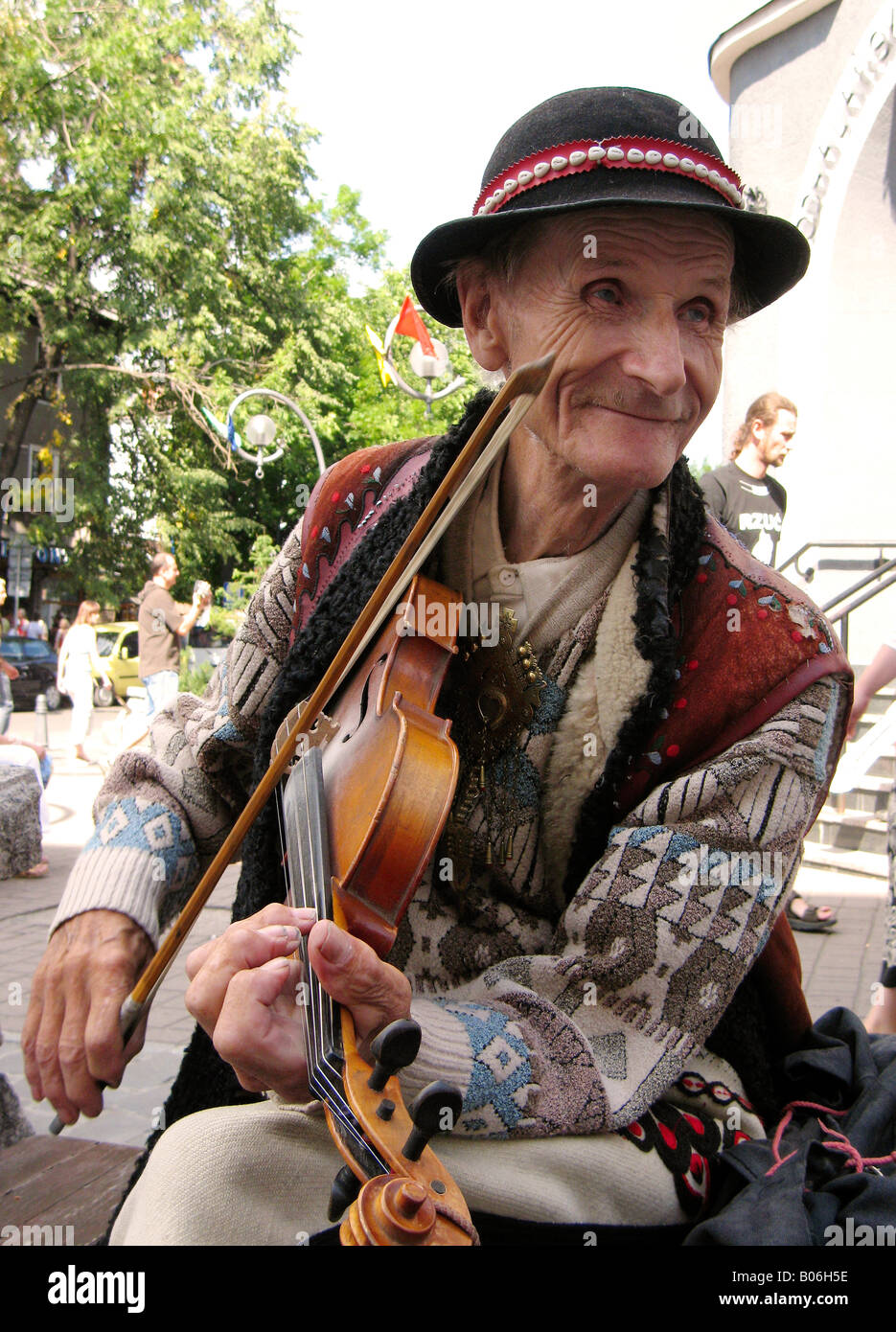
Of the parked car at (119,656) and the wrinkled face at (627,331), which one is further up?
the wrinkled face at (627,331)

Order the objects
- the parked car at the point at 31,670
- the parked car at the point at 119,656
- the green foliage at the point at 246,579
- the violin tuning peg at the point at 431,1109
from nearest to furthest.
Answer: the violin tuning peg at the point at 431,1109 < the green foliage at the point at 246,579 < the parked car at the point at 31,670 < the parked car at the point at 119,656

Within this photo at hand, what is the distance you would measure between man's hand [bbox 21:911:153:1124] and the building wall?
30.4ft

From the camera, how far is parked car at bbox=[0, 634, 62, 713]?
19.9 meters

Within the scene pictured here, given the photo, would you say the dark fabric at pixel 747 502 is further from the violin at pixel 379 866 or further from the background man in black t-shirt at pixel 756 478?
the violin at pixel 379 866

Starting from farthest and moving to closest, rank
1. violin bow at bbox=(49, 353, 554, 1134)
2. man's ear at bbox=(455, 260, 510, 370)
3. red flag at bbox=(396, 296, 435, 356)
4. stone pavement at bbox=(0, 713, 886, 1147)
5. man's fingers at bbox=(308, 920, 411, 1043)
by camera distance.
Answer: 1. red flag at bbox=(396, 296, 435, 356)
2. stone pavement at bbox=(0, 713, 886, 1147)
3. man's ear at bbox=(455, 260, 510, 370)
4. violin bow at bbox=(49, 353, 554, 1134)
5. man's fingers at bbox=(308, 920, 411, 1043)

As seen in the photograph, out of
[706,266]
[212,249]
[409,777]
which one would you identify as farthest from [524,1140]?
[212,249]

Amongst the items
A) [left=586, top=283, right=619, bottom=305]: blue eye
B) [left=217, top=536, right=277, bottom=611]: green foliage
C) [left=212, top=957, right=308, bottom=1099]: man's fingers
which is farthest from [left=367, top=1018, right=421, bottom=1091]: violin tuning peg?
[left=217, top=536, right=277, bottom=611]: green foliage

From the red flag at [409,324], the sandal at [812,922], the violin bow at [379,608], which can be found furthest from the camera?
the red flag at [409,324]

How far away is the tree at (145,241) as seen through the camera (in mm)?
18344

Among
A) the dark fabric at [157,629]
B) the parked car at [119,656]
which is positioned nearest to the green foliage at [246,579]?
the dark fabric at [157,629]

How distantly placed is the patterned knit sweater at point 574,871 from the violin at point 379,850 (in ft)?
0.56

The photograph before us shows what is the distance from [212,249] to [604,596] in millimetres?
20112

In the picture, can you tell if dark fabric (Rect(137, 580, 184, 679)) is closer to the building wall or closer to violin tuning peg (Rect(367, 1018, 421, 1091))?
the building wall

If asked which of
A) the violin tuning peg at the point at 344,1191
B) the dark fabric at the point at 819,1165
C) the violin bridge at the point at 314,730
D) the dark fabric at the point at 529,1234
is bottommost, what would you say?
the dark fabric at the point at 529,1234
